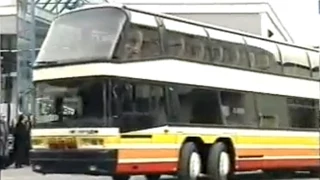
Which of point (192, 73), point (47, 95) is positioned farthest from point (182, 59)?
point (47, 95)

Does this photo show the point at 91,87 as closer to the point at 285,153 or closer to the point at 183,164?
the point at 183,164

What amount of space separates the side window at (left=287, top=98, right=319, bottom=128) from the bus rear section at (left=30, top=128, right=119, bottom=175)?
21.8ft

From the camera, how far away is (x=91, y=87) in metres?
15.6

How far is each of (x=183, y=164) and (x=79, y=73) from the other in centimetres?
300

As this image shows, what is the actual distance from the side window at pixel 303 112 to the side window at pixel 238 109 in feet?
5.69

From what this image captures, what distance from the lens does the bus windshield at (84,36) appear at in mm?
15867

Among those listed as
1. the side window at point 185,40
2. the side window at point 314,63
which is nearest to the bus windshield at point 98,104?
the side window at point 185,40

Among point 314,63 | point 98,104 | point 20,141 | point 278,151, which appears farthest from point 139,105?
point 20,141

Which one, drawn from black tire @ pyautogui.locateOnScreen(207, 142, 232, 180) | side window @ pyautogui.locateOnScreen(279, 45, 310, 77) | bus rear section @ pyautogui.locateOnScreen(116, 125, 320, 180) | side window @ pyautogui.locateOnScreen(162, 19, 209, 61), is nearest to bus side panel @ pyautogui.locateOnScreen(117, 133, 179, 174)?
bus rear section @ pyautogui.locateOnScreen(116, 125, 320, 180)

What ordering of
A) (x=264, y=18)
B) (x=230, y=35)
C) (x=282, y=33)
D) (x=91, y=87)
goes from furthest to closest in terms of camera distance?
1. (x=282, y=33)
2. (x=264, y=18)
3. (x=230, y=35)
4. (x=91, y=87)

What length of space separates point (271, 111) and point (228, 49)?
2.11m

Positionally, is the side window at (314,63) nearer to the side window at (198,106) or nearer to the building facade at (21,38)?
the side window at (198,106)

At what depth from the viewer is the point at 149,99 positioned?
16.2 metres

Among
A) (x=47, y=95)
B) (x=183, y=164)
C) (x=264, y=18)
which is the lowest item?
(x=183, y=164)
